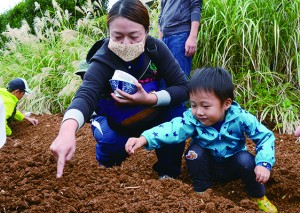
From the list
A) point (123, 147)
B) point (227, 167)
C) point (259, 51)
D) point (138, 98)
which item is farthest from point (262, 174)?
point (259, 51)

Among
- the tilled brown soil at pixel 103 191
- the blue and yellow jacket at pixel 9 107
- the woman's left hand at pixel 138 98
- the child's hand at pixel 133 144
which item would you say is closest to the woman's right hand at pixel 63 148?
the tilled brown soil at pixel 103 191

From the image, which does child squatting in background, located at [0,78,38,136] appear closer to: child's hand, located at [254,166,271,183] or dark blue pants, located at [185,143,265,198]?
dark blue pants, located at [185,143,265,198]

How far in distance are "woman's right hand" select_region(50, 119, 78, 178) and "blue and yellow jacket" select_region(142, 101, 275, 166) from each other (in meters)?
0.69

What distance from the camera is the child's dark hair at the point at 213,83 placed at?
241 cm

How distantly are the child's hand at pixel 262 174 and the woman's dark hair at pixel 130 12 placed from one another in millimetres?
1053

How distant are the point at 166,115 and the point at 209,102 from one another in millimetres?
514

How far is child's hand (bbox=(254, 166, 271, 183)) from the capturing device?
227 centimetres

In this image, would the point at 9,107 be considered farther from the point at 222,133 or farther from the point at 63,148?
the point at 63,148

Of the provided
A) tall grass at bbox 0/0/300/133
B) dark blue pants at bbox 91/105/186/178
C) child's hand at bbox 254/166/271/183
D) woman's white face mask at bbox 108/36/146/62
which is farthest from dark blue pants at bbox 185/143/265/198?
tall grass at bbox 0/0/300/133

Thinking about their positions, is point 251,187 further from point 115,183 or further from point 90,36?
point 90,36

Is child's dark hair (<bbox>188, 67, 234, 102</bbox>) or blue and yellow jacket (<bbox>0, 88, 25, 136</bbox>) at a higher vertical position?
child's dark hair (<bbox>188, 67, 234, 102</bbox>)

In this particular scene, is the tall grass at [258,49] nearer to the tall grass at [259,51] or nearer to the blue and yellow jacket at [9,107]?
the tall grass at [259,51]

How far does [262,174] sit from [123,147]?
3.14 feet

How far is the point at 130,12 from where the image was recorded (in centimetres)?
248
